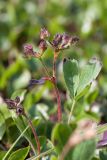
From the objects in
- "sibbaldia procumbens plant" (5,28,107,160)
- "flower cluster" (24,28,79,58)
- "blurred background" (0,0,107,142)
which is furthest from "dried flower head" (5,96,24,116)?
"blurred background" (0,0,107,142)

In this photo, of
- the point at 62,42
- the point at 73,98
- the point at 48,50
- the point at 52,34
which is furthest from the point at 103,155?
the point at 52,34

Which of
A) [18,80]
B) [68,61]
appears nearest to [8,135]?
[68,61]

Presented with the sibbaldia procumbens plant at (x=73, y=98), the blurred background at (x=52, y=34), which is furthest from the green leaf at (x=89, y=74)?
the blurred background at (x=52, y=34)

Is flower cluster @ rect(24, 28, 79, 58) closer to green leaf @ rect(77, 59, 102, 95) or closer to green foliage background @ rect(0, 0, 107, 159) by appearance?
green leaf @ rect(77, 59, 102, 95)

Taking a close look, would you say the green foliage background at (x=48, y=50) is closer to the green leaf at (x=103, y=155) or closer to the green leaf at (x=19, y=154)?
the green leaf at (x=19, y=154)

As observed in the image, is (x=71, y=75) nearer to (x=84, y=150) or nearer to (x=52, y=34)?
(x=84, y=150)

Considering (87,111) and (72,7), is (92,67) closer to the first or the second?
(87,111)
